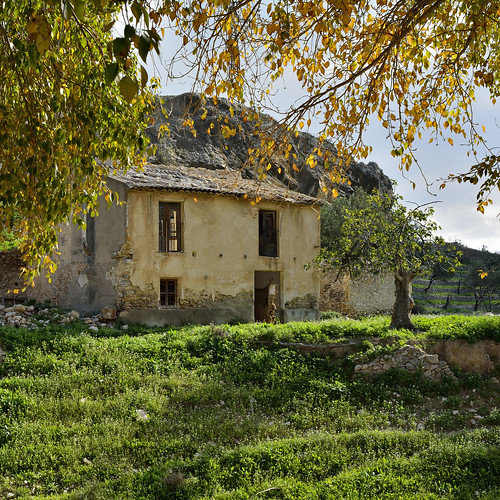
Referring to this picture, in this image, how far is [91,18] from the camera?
7.18 m

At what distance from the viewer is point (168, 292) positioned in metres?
19.7

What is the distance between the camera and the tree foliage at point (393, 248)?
50.3 ft

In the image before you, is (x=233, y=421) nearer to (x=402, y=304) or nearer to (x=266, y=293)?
(x=402, y=304)

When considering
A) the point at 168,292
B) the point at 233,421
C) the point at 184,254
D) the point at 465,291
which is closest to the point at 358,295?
the point at 184,254

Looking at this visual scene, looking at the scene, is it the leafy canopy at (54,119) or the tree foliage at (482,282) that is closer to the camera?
the leafy canopy at (54,119)

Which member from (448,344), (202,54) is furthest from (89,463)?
(448,344)

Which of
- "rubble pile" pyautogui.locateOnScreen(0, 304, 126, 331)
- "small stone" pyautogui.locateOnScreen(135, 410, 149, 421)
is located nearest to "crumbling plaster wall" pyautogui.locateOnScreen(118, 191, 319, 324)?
"rubble pile" pyautogui.locateOnScreen(0, 304, 126, 331)

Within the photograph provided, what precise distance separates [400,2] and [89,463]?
760 centimetres

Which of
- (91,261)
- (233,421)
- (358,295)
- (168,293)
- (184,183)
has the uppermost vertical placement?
(184,183)

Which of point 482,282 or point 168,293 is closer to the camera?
point 168,293

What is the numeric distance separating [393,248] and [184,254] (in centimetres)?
768

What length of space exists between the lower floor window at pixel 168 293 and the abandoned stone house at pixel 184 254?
4 cm

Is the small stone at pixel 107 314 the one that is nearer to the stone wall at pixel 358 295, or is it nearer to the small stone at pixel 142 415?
the small stone at pixel 142 415

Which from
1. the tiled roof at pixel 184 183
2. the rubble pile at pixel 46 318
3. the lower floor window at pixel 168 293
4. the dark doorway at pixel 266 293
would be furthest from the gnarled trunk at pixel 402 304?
the rubble pile at pixel 46 318
